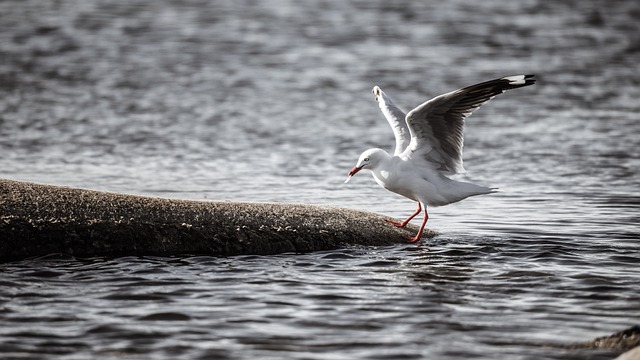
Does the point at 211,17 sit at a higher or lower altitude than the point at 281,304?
higher

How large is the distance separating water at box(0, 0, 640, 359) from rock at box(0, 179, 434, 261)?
191mm

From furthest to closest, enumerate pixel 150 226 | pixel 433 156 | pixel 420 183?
1. pixel 433 156
2. pixel 420 183
3. pixel 150 226

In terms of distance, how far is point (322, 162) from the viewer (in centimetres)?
1360

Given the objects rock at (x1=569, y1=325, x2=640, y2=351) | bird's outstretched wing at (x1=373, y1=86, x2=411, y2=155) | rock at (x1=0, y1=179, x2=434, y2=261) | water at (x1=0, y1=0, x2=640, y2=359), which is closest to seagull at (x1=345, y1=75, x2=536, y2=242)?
bird's outstretched wing at (x1=373, y1=86, x2=411, y2=155)

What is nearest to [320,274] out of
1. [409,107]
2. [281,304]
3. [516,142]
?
[281,304]

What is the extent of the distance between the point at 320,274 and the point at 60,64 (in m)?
14.9

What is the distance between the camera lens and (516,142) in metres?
15.0

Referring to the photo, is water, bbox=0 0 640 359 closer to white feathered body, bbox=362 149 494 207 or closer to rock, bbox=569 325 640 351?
rock, bbox=569 325 640 351

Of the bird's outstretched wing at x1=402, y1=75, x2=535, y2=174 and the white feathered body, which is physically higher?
the bird's outstretched wing at x1=402, y1=75, x2=535, y2=174

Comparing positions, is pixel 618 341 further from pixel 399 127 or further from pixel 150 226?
pixel 399 127

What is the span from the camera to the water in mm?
6703

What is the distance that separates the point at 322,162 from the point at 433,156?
410cm

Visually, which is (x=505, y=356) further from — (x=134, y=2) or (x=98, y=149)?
(x=134, y=2)

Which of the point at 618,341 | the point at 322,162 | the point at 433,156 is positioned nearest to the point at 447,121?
the point at 433,156
